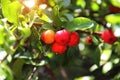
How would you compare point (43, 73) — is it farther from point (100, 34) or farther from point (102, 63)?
point (100, 34)

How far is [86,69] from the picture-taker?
9.19ft

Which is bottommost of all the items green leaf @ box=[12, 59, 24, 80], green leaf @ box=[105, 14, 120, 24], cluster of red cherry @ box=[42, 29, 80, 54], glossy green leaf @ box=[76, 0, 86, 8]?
green leaf @ box=[12, 59, 24, 80]

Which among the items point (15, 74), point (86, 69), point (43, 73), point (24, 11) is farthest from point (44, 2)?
point (86, 69)

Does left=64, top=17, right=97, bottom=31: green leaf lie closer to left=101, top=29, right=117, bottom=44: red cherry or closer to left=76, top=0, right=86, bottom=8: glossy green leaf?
left=101, top=29, right=117, bottom=44: red cherry

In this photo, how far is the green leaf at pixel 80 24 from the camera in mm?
1602

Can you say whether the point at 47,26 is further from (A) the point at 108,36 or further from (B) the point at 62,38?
(A) the point at 108,36

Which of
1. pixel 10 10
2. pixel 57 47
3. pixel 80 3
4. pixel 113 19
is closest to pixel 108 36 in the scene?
pixel 113 19

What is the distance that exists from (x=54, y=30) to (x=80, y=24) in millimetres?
139

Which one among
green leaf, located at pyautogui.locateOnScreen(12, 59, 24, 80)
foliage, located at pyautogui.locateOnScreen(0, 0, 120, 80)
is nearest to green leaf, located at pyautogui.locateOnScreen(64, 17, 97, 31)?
foliage, located at pyautogui.locateOnScreen(0, 0, 120, 80)

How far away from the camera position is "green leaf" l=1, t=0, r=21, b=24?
1.52m

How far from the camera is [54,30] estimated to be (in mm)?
1687

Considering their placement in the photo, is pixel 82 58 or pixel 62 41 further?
pixel 82 58

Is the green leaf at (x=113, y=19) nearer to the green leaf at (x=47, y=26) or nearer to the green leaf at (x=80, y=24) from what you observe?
the green leaf at (x=80, y=24)

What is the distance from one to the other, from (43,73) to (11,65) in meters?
0.54
